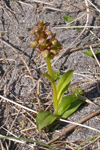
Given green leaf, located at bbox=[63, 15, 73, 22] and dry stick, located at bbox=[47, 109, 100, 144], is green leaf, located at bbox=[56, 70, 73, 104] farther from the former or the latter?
green leaf, located at bbox=[63, 15, 73, 22]

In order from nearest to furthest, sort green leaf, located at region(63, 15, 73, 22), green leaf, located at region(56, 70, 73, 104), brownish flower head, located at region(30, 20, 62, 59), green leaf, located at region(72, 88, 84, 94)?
1. brownish flower head, located at region(30, 20, 62, 59)
2. green leaf, located at region(56, 70, 73, 104)
3. green leaf, located at region(72, 88, 84, 94)
4. green leaf, located at region(63, 15, 73, 22)

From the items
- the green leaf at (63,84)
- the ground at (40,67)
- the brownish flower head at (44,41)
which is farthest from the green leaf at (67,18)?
the brownish flower head at (44,41)

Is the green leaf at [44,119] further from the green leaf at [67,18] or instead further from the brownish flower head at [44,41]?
the green leaf at [67,18]

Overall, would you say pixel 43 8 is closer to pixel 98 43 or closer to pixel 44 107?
pixel 98 43

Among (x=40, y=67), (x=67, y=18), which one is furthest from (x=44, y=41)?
(x=67, y=18)

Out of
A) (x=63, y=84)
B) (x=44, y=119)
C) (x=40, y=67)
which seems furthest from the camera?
(x=40, y=67)

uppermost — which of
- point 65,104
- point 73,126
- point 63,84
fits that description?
point 63,84

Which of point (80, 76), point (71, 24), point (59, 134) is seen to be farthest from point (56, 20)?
point (59, 134)

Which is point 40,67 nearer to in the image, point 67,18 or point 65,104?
point 65,104

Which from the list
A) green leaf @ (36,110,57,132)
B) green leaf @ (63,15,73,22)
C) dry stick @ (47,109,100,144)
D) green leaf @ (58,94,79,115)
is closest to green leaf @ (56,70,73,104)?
green leaf @ (58,94,79,115)

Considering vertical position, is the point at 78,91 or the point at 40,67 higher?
the point at 40,67
